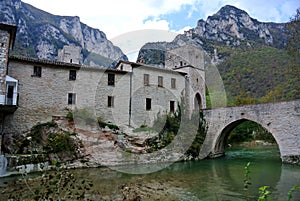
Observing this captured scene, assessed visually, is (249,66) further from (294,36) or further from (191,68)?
(294,36)

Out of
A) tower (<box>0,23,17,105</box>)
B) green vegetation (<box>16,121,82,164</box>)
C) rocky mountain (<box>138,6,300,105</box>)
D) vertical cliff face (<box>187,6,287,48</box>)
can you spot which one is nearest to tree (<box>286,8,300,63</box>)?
rocky mountain (<box>138,6,300,105</box>)

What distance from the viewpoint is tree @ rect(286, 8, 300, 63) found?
51.2 feet

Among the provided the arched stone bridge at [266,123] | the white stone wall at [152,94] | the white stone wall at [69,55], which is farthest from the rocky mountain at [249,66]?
the white stone wall at [69,55]

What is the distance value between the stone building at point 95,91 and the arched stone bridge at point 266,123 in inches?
153

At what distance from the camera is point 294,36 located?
15789 mm

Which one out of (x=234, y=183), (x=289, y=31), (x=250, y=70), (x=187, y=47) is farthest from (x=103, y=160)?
(x=250, y=70)

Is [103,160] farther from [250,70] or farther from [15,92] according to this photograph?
[250,70]

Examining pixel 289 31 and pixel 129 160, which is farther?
pixel 129 160

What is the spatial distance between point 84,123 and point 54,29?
3385 inches

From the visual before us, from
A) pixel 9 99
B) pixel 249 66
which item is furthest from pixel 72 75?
pixel 249 66

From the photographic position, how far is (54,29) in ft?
311

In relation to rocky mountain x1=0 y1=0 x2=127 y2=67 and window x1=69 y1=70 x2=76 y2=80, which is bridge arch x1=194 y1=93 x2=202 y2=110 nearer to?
window x1=69 y1=70 x2=76 y2=80

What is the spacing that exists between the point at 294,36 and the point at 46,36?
289 feet

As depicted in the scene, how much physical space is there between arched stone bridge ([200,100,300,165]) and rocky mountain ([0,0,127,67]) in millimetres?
53072
